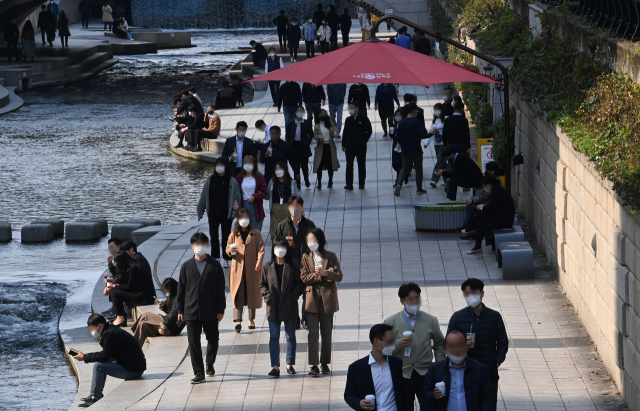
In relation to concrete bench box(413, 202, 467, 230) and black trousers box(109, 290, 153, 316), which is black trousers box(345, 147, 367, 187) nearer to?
concrete bench box(413, 202, 467, 230)

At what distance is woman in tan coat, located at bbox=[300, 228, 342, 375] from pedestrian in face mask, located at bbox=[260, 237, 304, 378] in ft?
0.42

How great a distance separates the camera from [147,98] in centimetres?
3741

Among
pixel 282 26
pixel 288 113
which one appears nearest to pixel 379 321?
pixel 288 113

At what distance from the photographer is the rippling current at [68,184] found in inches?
499

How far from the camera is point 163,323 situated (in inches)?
469

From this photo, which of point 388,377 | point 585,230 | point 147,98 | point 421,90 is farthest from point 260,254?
point 147,98

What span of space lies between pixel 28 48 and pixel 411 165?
31.3 meters

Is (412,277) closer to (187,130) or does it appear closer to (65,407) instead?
(65,407)

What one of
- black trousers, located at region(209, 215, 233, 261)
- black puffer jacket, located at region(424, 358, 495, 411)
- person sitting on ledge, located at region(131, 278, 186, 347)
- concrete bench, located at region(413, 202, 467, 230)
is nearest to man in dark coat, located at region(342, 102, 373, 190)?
concrete bench, located at region(413, 202, 467, 230)

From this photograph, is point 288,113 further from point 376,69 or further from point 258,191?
point 258,191

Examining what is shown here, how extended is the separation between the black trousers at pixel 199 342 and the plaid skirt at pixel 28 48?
3779 cm

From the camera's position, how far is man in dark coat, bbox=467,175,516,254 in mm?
Result: 14148

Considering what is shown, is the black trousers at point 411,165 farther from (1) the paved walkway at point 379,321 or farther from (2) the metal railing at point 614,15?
(2) the metal railing at point 614,15

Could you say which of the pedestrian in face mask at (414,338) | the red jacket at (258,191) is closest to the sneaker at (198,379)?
the pedestrian in face mask at (414,338)
